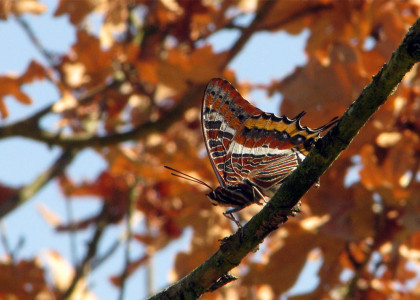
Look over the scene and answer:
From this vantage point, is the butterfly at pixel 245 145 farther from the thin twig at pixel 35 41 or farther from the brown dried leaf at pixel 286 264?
the thin twig at pixel 35 41

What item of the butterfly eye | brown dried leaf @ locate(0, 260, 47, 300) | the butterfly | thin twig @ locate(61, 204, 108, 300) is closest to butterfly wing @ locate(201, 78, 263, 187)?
the butterfly

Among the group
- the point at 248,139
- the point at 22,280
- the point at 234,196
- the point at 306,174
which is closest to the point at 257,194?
the point at 234,196

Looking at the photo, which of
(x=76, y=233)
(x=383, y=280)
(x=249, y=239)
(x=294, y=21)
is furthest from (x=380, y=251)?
(x=76, y=233)

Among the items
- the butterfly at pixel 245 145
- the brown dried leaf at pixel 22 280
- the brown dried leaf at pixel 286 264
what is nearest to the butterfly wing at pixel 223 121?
the butterfly at pixel 245 145

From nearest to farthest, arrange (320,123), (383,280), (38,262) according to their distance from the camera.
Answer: (320,123), (383,280), (38,262)

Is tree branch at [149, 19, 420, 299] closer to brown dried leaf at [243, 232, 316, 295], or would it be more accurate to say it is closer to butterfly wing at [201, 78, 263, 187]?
butterfly wing at [201, 78, 263, 187]

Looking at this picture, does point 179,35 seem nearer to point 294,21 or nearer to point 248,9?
point 248,9

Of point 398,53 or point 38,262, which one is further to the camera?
point 38,262

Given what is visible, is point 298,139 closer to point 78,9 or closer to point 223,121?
point 223,121
